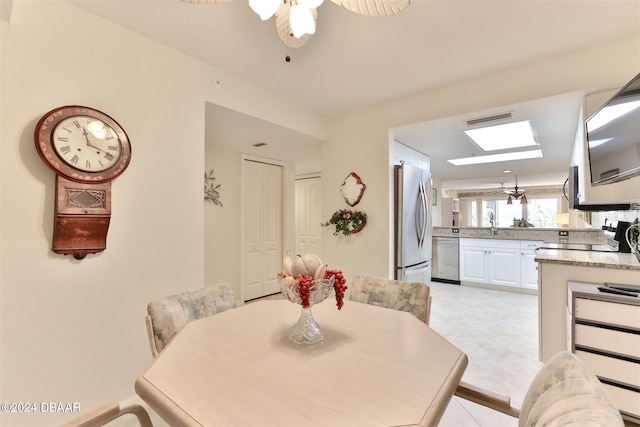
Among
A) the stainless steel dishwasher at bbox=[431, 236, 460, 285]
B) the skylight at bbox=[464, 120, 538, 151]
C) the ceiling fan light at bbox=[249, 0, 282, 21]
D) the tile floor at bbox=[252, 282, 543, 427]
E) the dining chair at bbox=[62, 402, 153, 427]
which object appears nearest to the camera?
the dining chair at bbox=[62, 402, 153, 427]

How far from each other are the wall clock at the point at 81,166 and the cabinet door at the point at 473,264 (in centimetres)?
494

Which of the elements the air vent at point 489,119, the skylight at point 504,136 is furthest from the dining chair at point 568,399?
the skylight at point 504,136

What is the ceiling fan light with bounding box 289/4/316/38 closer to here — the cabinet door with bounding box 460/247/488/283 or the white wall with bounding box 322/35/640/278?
the white wall with bounding box 322/35/640/278

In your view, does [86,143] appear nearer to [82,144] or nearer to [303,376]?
[82,144]

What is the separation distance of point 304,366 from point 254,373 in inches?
6.2

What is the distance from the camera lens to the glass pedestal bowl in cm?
109

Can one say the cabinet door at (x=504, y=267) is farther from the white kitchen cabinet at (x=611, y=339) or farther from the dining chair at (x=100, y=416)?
the dining chair at (x=100, y=416)

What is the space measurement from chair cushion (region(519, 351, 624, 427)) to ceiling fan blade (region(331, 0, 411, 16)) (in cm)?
126

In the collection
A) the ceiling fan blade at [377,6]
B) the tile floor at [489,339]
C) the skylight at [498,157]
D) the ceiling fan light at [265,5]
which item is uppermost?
the skylight at [498,157]

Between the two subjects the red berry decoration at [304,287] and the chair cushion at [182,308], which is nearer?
the red berry decoration at [304,287]

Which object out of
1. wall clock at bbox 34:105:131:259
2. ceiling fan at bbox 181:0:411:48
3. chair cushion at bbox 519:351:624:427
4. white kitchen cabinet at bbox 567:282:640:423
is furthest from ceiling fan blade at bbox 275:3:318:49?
white kitchen cabinet at bbox 567:282:640:423

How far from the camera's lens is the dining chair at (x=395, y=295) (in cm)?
161

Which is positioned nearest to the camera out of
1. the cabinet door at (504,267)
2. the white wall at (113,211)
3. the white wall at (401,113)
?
the white wall at (113,211)

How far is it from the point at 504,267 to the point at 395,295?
12.4 ft
